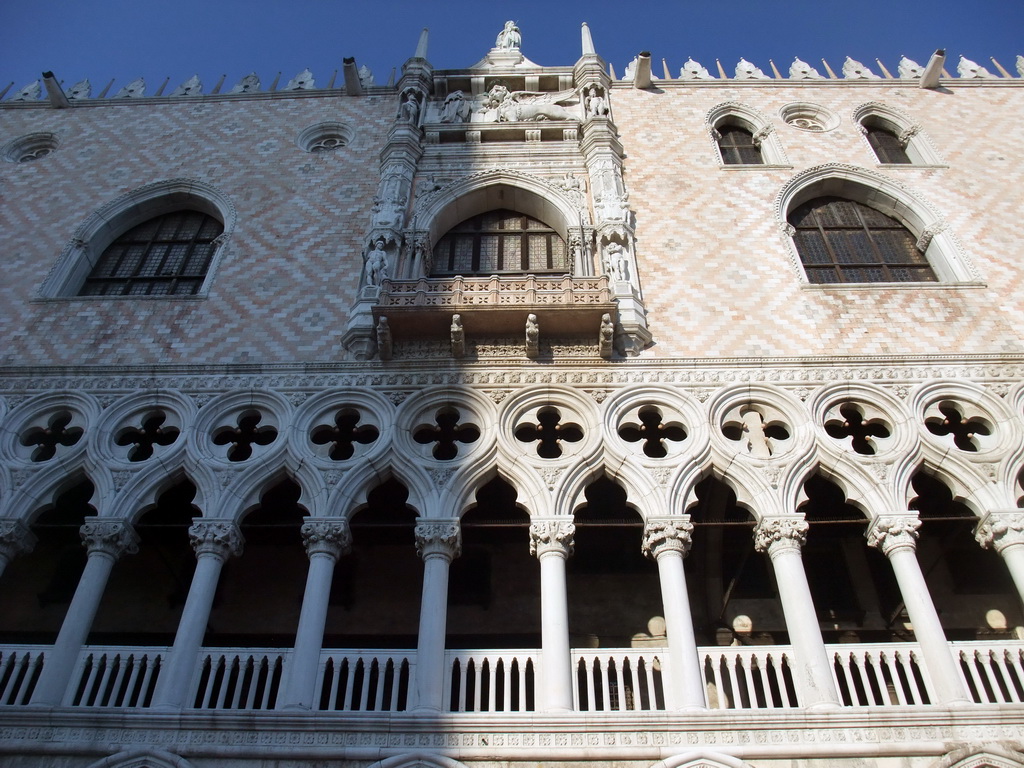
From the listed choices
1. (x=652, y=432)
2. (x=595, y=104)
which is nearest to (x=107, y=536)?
(x=652, y=432)

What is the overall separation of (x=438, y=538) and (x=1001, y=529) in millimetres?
5844

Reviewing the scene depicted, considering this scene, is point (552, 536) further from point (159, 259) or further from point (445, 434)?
point (159, 259)

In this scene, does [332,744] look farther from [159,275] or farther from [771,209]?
[771,209]

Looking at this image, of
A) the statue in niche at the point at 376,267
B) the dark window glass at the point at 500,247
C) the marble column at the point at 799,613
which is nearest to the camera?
the marble column at the point at 799,613

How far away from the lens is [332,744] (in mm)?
8086

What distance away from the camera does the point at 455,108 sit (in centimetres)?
1638

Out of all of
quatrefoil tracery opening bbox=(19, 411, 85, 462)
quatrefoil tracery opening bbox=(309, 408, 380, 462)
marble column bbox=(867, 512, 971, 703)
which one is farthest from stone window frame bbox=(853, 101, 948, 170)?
quatrefoil tracery opening bbox=(19, 411, 85, 462)

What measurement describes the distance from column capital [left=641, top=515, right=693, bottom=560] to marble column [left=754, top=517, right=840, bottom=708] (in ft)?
2.49

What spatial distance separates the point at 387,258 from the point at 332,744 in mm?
6965

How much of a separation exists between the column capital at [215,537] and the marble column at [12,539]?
1.94 m

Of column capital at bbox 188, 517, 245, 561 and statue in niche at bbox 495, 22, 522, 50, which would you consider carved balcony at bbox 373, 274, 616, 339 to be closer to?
column capital at bbox 188, 517, 245, 561

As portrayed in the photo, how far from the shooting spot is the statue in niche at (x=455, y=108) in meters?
16.1

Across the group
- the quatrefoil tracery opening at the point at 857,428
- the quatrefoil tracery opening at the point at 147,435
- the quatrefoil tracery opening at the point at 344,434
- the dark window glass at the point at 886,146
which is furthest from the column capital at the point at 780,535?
the dark window glass at the point at 886,146

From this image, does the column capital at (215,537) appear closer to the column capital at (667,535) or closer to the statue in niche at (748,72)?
the column capital at (667,535)
